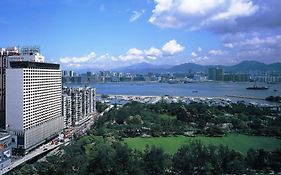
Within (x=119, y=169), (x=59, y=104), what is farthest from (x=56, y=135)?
(x=119, y=169)

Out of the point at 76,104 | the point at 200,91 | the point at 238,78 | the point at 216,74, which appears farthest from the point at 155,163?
the point at 216,74

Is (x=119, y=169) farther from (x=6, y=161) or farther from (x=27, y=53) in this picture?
(x=27, y=53)

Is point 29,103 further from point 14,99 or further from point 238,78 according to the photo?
point 238,78

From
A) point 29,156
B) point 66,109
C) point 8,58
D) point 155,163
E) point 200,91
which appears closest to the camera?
point 155,163

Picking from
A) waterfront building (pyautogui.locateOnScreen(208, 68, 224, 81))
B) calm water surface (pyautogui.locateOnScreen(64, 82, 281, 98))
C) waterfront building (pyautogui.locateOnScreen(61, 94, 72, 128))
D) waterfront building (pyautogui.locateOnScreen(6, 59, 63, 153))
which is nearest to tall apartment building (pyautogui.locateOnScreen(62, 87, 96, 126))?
waterfront building (pyautogui.locateOnScreen(61, 94, 72, 128))

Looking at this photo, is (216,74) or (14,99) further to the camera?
(216,74)

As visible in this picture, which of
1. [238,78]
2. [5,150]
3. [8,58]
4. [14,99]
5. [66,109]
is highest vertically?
[8,58]
